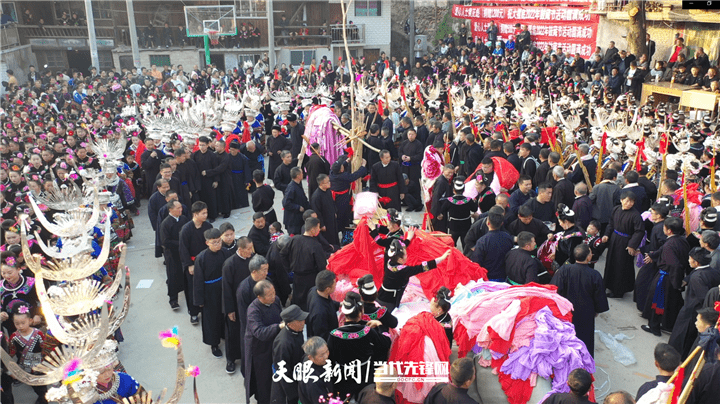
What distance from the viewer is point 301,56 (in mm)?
27000

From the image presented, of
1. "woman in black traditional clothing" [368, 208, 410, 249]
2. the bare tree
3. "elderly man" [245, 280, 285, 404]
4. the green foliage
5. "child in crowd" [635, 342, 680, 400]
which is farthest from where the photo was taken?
the green foliage

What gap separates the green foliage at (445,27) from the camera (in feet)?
89.8

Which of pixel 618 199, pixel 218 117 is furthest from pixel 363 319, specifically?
pixel 218 117

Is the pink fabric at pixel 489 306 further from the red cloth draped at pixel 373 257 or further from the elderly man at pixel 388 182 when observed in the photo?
the elderly man at pixel 388 182

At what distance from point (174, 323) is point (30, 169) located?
3.84 m

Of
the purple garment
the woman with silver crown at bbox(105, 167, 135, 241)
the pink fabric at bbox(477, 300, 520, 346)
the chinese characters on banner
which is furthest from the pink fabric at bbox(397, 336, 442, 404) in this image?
the chinese characters on banner

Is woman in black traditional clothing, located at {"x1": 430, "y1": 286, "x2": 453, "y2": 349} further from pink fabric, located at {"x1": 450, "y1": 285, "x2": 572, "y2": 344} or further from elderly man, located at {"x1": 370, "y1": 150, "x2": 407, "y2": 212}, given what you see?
elderly man, located at {"x1": 370, "y1": 150, "x2": 407, "y2": 212}

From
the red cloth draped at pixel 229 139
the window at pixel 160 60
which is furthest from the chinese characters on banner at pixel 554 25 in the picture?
the window at pixel 160 60

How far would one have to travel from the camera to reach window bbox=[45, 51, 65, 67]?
2575 centimetres

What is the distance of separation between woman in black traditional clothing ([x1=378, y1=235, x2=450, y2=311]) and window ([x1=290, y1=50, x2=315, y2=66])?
23.1 metres

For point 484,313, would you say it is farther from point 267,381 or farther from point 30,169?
point 30,169

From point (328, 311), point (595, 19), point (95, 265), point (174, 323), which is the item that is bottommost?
point (174, 323)

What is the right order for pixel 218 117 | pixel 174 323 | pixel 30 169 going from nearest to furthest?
pixel 174 323 → pixel 30 169 → pixel 218 117

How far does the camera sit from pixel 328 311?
468 centimetres
